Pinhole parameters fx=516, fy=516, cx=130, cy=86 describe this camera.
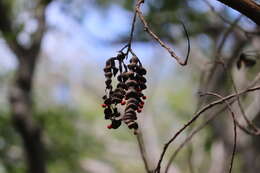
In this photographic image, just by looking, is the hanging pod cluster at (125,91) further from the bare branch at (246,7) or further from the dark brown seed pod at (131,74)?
the bare branch at (246,7)

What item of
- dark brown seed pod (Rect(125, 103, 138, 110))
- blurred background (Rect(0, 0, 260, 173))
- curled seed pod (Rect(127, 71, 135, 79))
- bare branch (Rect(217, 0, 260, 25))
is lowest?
dark brown seed pod (Rect(125, 103, 138, 110))

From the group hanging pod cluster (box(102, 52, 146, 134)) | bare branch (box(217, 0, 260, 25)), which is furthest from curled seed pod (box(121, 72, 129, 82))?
bare branch (box(217, 0, 260, 25))

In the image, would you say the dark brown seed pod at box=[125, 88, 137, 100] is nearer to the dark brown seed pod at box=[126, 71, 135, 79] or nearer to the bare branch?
the dark brown seed pod at box=[126, 71, 135, 79]

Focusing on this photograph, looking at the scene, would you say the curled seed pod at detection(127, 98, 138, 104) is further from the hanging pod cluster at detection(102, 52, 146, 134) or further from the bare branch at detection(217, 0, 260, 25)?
the bare branch at detection(217, 0, 260, 25)

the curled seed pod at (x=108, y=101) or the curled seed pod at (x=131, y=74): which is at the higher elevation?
the curled seed pod at (x=131, y=74)

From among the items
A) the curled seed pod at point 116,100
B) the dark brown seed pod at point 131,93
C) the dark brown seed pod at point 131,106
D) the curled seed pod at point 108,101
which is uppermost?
the curled seed pod at point 108,101

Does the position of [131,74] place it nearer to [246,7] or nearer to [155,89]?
[246,7]

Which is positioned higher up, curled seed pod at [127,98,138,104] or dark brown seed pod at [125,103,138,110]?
curled seed pod at [127,98,138,104]

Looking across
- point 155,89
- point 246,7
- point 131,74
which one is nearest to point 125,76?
point 131,74

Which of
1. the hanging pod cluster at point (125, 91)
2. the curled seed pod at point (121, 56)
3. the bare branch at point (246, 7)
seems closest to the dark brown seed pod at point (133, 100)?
the hanging pod cluster at point (125, 91)

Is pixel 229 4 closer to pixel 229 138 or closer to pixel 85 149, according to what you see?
pixel 229 138
